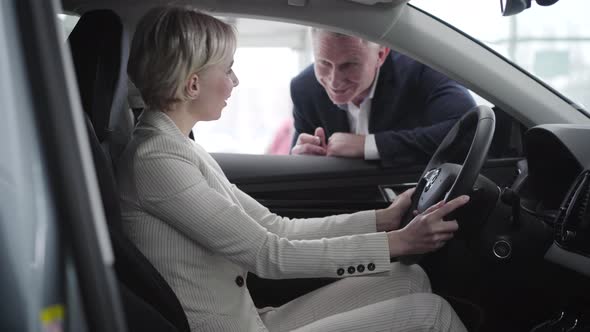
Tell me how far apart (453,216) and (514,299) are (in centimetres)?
27

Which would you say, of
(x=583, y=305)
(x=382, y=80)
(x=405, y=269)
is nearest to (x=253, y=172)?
(x=382, y=80)

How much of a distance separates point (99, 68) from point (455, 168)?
2.28 ft

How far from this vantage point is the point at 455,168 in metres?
1.46

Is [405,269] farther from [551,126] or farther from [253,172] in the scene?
[253,172]

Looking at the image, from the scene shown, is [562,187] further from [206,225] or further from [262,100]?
[262,100]

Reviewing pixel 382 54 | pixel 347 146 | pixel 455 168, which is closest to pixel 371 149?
pixel 347 146

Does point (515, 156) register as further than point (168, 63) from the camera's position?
Yes

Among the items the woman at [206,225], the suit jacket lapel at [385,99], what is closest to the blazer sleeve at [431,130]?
the suit jacket lapel at [385,99]

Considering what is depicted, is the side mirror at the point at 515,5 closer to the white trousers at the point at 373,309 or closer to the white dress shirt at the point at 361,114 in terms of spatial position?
the white trousers at the point at 373,309

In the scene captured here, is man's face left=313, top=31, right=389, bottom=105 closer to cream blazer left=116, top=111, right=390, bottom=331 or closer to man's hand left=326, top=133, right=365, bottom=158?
man's hand left=326, top=133, right=365, bottom=158

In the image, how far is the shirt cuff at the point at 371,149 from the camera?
211cm

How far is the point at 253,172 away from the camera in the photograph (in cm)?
209

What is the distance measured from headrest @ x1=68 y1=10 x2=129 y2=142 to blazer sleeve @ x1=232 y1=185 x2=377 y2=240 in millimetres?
398

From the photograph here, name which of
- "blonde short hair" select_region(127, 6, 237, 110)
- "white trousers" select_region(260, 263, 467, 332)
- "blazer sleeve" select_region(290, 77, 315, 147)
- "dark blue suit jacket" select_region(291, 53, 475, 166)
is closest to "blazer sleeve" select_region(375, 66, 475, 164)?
"dark blue suit jacket" select_region(291, 53, 475, 166)
